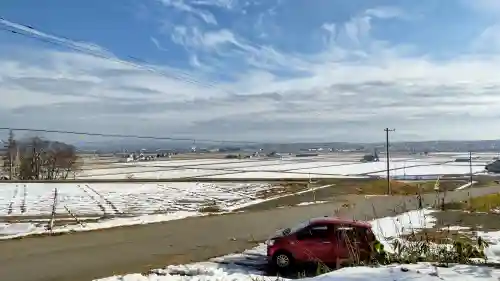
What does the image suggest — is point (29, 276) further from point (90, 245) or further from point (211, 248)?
point (211, 248)

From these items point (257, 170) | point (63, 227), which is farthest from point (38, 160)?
point (63, 227)

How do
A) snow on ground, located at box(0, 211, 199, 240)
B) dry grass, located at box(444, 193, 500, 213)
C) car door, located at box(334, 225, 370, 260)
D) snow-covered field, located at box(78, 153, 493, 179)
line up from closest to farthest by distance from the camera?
1. car door, located at box(334, 225, 370, 260)
2. snow on ground, located at box(0, 211, 199, 240)
3. dry grass, located at box(444, 193, 500, 213)
4. snow-covered field, located at box(78, 153, 493, 179)

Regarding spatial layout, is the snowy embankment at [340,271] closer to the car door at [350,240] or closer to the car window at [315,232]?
the car door at [350,240]

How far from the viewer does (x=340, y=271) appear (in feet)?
23.0

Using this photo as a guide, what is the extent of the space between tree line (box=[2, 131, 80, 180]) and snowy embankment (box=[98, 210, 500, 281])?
62473 mm

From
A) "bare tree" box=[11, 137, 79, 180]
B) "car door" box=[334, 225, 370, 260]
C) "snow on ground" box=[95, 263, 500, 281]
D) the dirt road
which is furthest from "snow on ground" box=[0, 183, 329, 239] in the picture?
"bare tree" box=[11, 137, 79, 180]

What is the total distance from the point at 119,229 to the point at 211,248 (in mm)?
5320

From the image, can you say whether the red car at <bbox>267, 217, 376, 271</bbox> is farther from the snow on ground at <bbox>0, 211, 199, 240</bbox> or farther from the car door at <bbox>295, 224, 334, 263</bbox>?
the snow on ground at <bbox>0, 211, 199, 240</bbox>

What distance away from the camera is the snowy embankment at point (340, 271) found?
6.22 metres

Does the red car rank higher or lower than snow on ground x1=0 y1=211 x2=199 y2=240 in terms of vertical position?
higher

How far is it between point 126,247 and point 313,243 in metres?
6.26

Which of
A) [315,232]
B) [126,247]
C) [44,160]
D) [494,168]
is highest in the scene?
[44,160]

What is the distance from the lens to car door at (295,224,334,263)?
11344 mm

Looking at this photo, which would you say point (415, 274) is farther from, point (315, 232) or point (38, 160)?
point (38, 160)
